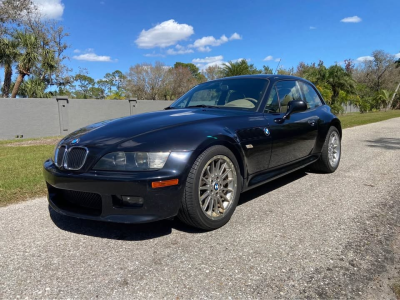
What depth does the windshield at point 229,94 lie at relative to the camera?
3986 millimetres

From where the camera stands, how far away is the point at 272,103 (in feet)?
13.3

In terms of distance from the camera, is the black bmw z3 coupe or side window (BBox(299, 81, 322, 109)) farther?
side window (BBox(299, 81, 322, 109))

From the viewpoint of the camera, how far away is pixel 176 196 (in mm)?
2695

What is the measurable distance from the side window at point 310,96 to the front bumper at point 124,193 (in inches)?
123

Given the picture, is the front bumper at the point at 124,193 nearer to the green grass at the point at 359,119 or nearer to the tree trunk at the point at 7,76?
the green grass at the point at 359,119

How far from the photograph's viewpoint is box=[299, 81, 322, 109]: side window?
5.07 meters

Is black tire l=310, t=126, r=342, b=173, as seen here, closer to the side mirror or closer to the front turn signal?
the side mirror

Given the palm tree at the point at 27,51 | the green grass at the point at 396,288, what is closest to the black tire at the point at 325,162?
the green grass at the point at 396,288

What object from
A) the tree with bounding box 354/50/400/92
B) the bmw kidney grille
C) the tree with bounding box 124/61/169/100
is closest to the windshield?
the bmw kidney grille

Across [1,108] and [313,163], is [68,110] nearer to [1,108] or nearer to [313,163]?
[1,108]

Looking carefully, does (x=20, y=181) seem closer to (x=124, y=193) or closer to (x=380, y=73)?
(x=124, y=193)

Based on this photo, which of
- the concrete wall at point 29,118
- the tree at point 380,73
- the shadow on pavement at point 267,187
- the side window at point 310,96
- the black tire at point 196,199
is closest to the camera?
the black tire at point 196,199

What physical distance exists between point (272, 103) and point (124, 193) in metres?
2.32

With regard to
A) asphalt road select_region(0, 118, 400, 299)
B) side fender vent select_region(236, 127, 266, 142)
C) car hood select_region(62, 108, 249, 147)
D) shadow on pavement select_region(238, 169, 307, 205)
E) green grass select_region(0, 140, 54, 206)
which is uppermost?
car hood select_region(62, 108, 249, 147)
